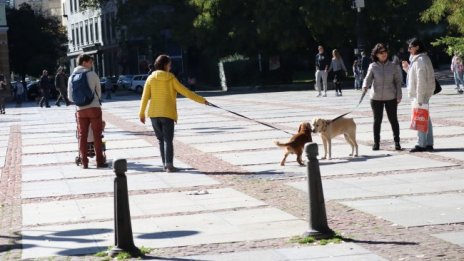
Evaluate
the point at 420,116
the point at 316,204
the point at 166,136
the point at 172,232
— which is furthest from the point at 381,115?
the point at 316,204

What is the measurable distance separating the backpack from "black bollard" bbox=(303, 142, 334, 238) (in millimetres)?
7030

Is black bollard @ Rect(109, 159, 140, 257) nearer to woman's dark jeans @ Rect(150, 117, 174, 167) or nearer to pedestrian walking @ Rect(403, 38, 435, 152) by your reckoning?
woman's dark jeans @ Rect(150, 117, 174, 167)

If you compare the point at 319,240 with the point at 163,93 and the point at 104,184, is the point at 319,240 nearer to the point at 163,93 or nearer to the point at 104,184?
the point at 104,184

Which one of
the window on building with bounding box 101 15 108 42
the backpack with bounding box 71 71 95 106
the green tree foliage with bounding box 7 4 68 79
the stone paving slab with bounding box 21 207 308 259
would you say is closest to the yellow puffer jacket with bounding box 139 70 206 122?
Result: the backpack with bounding box 71 71 95 106

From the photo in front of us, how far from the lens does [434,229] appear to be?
27.4 feet

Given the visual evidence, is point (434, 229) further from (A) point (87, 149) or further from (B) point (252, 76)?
(B) point (252, 76)

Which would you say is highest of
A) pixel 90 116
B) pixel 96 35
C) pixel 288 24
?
pixel 96 35

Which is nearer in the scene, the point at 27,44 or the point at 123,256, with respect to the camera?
the point at 123,256

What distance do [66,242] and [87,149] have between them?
6.49 m

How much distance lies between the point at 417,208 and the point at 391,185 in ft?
5.58

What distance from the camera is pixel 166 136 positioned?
45.9ft

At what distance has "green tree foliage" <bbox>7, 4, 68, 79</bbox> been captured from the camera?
2928 inches

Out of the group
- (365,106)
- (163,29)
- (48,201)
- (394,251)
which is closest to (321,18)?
(163,29)

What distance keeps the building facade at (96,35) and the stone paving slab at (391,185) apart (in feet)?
239
